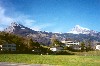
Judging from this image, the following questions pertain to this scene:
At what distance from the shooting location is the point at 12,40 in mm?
143125

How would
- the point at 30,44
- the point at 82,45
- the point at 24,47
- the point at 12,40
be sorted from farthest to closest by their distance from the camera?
the point at 82,45 < the point at 12,40 < the point at 30,44 < the point at 24,47

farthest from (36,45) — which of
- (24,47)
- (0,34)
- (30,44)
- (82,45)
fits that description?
(82,45)

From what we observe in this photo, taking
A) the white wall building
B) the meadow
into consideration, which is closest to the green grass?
the meadow

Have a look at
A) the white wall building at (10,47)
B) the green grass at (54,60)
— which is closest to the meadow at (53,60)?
the green grass at (54,60)

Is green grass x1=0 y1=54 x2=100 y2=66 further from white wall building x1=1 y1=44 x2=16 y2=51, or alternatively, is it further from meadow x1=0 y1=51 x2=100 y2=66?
white wall building x1=1 y1=44 x2=16 y2=51

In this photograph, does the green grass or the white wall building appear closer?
the green grass

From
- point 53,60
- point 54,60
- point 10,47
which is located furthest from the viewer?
point 10,47

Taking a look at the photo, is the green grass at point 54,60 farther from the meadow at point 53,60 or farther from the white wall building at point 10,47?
the white wall building at point 10,47

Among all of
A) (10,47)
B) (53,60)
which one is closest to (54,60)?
(53,60)

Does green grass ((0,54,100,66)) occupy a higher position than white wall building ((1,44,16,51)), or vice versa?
white wall building ((1,44,16,51))

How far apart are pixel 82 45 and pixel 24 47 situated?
58.0m

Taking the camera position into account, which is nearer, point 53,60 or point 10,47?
point 53,60

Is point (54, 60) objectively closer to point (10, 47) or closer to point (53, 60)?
point (53, 60)

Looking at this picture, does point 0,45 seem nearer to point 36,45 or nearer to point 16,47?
point 16,47
